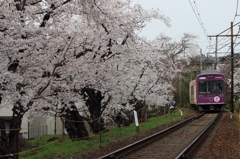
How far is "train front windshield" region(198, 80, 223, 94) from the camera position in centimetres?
2305

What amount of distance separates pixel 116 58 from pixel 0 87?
640 cm

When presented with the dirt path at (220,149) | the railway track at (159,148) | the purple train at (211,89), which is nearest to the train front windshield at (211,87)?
the purple train at (211,89)

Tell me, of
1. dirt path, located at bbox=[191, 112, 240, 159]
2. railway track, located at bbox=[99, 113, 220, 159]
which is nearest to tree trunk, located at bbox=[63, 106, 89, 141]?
railway track, located at bbox=[99, 113, 220, 159]

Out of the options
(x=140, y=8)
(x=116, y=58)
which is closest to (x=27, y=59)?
(x=116, y=58)

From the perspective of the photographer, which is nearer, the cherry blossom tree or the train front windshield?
the cherry blossom tree

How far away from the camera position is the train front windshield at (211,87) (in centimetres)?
2305

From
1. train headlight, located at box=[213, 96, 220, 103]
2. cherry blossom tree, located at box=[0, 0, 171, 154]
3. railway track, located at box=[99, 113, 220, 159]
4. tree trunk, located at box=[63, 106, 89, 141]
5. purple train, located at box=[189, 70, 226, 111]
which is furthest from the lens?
train headlight, located at box=[213, 96, 220, 103]

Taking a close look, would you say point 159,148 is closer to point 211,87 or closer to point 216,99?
point 211,87

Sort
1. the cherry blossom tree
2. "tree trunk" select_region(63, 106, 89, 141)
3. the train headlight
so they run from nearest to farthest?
the cherry blossom tree, "tree trunk" select_region(63, 106, 89, 141), the train headlight

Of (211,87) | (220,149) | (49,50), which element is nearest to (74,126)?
(49,50)

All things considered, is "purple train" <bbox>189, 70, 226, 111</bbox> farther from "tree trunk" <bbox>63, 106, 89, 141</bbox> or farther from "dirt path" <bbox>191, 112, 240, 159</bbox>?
"tree trunk" <bbox>63, 106, 89, 141</bbox>

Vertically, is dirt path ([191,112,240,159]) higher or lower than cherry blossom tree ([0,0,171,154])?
lower

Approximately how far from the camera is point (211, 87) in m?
23.1

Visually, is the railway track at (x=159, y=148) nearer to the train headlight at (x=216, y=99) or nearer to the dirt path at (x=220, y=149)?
the dirt path at (x=220, y=149)
